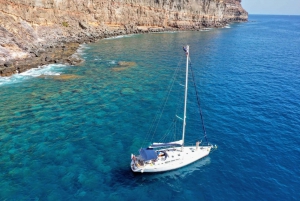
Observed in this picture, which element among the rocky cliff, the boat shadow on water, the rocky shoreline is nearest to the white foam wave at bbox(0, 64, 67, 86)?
the rocky shoreline

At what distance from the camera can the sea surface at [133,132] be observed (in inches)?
1070

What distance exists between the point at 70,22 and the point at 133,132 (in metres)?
82.0

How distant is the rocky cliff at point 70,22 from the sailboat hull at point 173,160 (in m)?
48.2

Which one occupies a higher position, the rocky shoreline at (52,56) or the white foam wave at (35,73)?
the rocky shoreline at (52,56)

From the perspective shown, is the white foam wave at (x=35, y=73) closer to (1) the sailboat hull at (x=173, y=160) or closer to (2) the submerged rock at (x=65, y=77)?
(2) the submerged rock at (x=65, y=77)

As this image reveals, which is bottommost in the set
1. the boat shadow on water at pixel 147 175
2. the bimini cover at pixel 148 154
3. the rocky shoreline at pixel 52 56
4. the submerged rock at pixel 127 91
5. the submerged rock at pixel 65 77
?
the boat shadow on water at pixel 147 175

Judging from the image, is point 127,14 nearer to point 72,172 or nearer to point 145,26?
point 145,26

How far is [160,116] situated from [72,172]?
18229 millimetres

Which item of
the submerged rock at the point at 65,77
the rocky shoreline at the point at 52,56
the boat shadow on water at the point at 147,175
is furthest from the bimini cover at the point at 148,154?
the rocky shoreline at the point at 52,56

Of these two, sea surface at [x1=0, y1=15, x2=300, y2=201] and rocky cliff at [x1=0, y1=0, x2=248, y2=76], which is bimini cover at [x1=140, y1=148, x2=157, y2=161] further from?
rocky cliff at [x1=0, y1=0, x2=248, y2=76]

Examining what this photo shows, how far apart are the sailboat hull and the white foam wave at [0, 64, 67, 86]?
42.3 meters

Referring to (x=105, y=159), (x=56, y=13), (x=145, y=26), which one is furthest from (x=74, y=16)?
(x=105, y=159)

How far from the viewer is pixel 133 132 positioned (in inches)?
1464

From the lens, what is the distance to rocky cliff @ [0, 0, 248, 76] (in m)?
70.5
